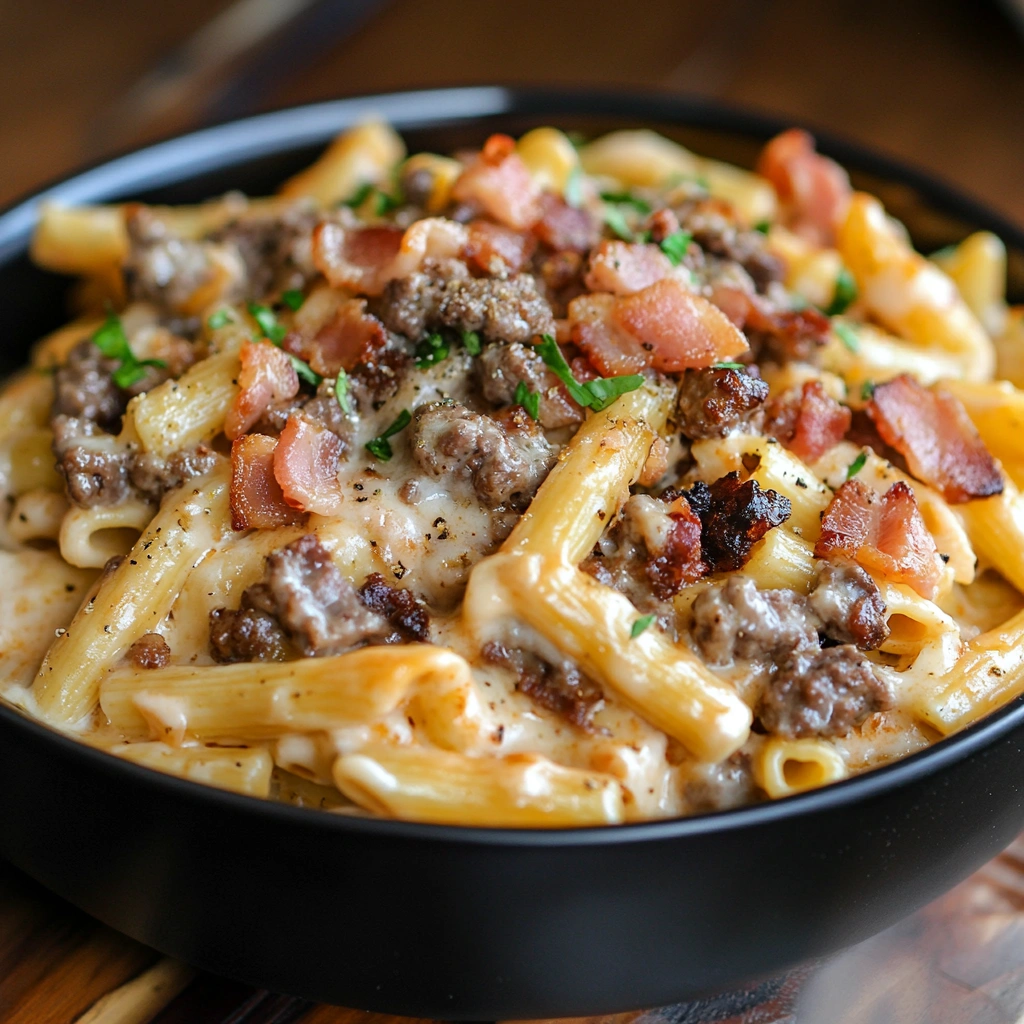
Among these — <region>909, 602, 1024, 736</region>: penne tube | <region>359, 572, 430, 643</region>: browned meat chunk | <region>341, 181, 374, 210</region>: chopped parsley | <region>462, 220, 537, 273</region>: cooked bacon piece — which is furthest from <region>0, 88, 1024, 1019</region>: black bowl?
<region>341, 181, 374, 210</region>: chopped parsley

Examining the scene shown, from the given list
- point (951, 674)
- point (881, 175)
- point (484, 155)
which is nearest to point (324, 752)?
point (951, 674)

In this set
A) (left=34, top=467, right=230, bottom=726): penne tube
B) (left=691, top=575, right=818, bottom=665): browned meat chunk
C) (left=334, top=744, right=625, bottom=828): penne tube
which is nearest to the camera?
(left=334, top=744, right=625, bottom=828): penne tube

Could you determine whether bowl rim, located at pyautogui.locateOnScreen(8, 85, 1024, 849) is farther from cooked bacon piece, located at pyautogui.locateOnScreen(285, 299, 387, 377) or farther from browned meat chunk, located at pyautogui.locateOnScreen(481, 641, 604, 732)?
browned meat chunk, located at pyautogui.locateOnScreen(481, 641, 604, 732)

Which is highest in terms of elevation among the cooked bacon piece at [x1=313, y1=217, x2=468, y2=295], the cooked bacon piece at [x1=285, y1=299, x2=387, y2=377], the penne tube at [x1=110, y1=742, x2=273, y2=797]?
the cooked bacon piece at [x1=313, y1=217, x2=468, y2=295]

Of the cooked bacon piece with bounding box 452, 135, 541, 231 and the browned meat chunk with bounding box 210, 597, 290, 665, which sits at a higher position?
the cooked bacon piece with bounding box 452, 135, 541, 231

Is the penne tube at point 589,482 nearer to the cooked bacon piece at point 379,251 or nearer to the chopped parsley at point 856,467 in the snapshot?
the chopped parsley at point 856,467

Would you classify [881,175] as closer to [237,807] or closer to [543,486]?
[543,486]
